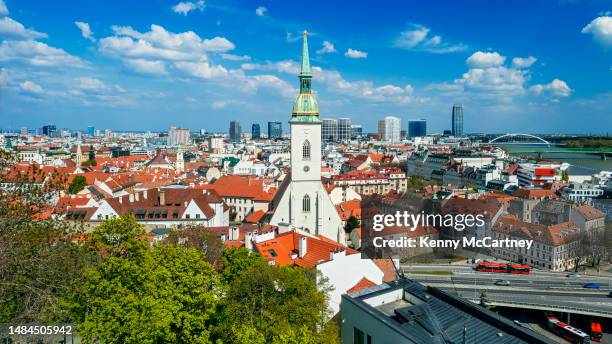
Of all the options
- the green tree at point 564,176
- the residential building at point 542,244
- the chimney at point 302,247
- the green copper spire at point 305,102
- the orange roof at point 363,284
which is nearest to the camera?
the orange roof at point 363,284

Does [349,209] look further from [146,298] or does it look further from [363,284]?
[146,298]

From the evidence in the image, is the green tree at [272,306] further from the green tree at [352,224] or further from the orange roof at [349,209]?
the orange roof at [349,209]

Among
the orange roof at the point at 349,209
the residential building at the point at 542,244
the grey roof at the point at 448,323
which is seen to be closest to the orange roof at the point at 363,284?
the grey roof at the point at 448,323

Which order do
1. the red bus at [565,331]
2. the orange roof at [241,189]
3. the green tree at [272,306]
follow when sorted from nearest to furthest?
1. the green tree at [272,306]
2. the red bus at [565,331]
3. the orange roof at [241,189]

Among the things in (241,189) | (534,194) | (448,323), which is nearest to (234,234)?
(241,189)

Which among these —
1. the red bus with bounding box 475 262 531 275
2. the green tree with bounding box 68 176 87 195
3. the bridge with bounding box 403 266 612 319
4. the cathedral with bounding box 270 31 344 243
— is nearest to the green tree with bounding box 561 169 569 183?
the bridge with bounding box 403 266 612 319

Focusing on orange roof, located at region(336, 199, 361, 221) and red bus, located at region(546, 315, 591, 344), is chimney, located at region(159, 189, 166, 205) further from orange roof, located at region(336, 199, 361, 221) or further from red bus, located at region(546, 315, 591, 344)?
red bus, located at region(546, 315, 591, 344)

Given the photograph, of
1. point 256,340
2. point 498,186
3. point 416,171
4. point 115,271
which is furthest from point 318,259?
point 416,171
